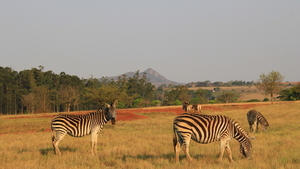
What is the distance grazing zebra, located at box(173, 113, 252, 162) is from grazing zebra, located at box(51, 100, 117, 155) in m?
3.42

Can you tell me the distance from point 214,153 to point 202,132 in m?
2.46

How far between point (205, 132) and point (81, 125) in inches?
228

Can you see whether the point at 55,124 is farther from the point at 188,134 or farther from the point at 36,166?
the point at 188,134

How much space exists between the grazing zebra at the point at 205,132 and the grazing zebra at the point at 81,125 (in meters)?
3.42

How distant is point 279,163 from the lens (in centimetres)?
983

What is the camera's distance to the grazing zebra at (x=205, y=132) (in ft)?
33.9

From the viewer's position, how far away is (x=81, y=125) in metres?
12.6

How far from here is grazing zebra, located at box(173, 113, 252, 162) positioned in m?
10.3

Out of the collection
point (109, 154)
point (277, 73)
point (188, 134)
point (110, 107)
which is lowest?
point (109, 154)

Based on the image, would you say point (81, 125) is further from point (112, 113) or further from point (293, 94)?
point (293, 94)

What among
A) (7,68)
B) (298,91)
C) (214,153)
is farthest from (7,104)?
(298,91)

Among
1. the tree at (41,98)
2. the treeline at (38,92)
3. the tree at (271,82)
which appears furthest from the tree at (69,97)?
the tree at (271,82)

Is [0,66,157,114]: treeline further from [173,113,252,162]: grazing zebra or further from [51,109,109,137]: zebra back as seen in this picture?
[173,113,252,162]: grazing zebra

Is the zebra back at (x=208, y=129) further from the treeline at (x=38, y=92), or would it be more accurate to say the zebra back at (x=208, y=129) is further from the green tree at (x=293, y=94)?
the green tree at (x=293, y=94)
